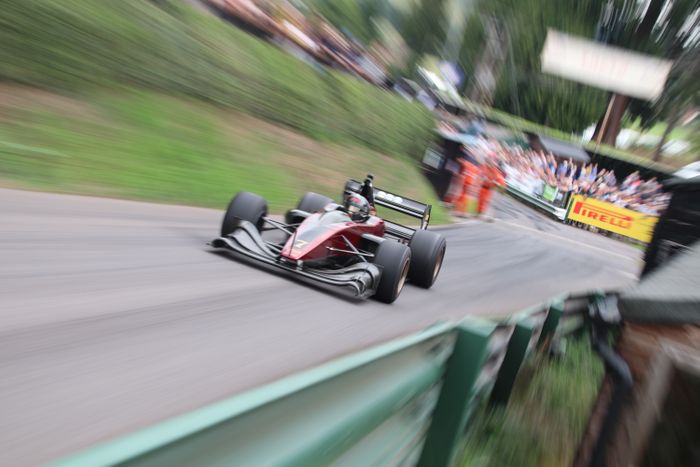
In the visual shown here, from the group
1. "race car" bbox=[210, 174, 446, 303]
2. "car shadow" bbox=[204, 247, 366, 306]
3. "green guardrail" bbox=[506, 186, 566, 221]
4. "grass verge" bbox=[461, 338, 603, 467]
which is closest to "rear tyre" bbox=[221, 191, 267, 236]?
"race car" bbox=[210, 174, 446, 303]

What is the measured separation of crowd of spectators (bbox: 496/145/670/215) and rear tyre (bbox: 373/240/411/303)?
2585cm

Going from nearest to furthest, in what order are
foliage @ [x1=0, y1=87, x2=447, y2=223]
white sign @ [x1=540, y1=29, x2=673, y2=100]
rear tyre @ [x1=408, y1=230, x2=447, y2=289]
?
rear tyre @ [x1=408, y1=230, x2=447, y2=289], foliage @ [x1=0, y1=87, x2=447, y2=223], white sign @ [x1=540, y1=29, x2=673, y2=100]

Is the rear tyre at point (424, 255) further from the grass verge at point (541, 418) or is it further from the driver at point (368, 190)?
the grass verge at point (541, 418)

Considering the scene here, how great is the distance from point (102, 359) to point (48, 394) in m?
0.46

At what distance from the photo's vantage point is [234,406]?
102cm

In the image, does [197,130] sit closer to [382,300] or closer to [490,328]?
[382,300]

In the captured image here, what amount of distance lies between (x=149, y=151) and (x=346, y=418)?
8.44 metres

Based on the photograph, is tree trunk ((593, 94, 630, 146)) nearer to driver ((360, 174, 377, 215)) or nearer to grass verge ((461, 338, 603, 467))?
driver ((360, 174, 377, 215))

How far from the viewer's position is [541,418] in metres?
4.34

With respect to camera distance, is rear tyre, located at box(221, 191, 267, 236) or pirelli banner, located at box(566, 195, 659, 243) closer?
rear tyre, located at box(221, 191, 267, 236)

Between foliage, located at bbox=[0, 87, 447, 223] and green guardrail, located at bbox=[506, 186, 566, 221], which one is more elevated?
green guardrail, located at bbox=[506, 186, 566, 221]

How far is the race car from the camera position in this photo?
5652 mm

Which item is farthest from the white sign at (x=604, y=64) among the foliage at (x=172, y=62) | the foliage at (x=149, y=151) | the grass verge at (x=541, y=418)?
the grass verge at (x=541, y=418)

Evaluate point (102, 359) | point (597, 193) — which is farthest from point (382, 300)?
point (597, 193)
